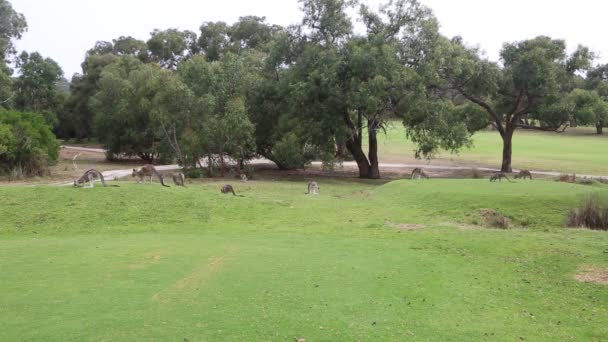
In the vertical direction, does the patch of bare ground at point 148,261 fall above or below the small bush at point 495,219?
above

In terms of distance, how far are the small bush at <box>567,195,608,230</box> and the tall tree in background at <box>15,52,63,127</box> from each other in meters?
64.2

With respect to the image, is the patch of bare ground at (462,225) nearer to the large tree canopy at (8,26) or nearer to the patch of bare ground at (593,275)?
the patch of bare ground at (593,275)

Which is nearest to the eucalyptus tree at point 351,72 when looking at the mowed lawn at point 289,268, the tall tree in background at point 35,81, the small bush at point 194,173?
the small bush at point 194,173

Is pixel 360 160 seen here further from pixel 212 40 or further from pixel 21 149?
pixel 212 40

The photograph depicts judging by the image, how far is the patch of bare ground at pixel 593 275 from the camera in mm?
12448

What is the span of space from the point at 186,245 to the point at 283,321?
7.81m

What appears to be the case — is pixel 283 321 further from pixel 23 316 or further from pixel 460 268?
pixel 460 268

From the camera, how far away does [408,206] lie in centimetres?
2506

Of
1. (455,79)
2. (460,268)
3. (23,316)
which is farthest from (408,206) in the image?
(455,79)

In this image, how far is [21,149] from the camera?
38.7 m

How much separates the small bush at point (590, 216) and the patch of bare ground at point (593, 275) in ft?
24.5

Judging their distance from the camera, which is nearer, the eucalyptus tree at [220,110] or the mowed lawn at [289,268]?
the mowed lawn at [289,268]

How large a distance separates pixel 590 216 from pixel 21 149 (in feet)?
120

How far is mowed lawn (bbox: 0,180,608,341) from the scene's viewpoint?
349 inches
